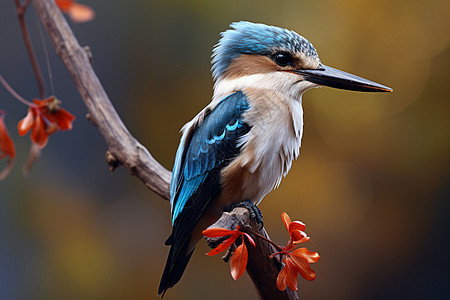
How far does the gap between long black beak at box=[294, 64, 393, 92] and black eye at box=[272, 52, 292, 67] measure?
28 mm

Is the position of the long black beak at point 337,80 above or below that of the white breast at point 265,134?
above

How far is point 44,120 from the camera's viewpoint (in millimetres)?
728

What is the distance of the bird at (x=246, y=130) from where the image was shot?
3.11ft

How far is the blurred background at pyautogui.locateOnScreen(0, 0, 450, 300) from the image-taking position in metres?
1.43

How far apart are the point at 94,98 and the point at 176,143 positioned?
44 centimetres

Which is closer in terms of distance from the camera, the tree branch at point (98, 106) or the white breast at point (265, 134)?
the white breast at point (265, 134)

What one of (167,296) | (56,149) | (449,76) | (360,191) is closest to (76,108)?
(56,149)

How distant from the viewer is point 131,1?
1.55m

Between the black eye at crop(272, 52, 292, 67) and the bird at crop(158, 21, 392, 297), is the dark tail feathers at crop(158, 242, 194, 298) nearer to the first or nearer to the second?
the bird at crop(158, 21, 392, 297)

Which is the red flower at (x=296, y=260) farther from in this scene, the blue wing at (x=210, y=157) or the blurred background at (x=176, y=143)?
the blurred background at (x=176, y=143)

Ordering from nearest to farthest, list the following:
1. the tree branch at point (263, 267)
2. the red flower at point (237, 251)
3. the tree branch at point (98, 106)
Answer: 1. the red flower at point (237, 251)
2. the tree branch at point (263, 267)
3. the tree branch at point (98, 106)

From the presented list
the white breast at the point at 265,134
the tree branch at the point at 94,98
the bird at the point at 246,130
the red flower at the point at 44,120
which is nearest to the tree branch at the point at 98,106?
the tree branch at the point at 94,98

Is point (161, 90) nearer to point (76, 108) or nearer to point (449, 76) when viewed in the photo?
point (76, 108)

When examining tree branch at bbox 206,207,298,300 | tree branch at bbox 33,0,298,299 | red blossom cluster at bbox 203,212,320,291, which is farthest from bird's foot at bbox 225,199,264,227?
tree branch at bbox 33,0,298,299
